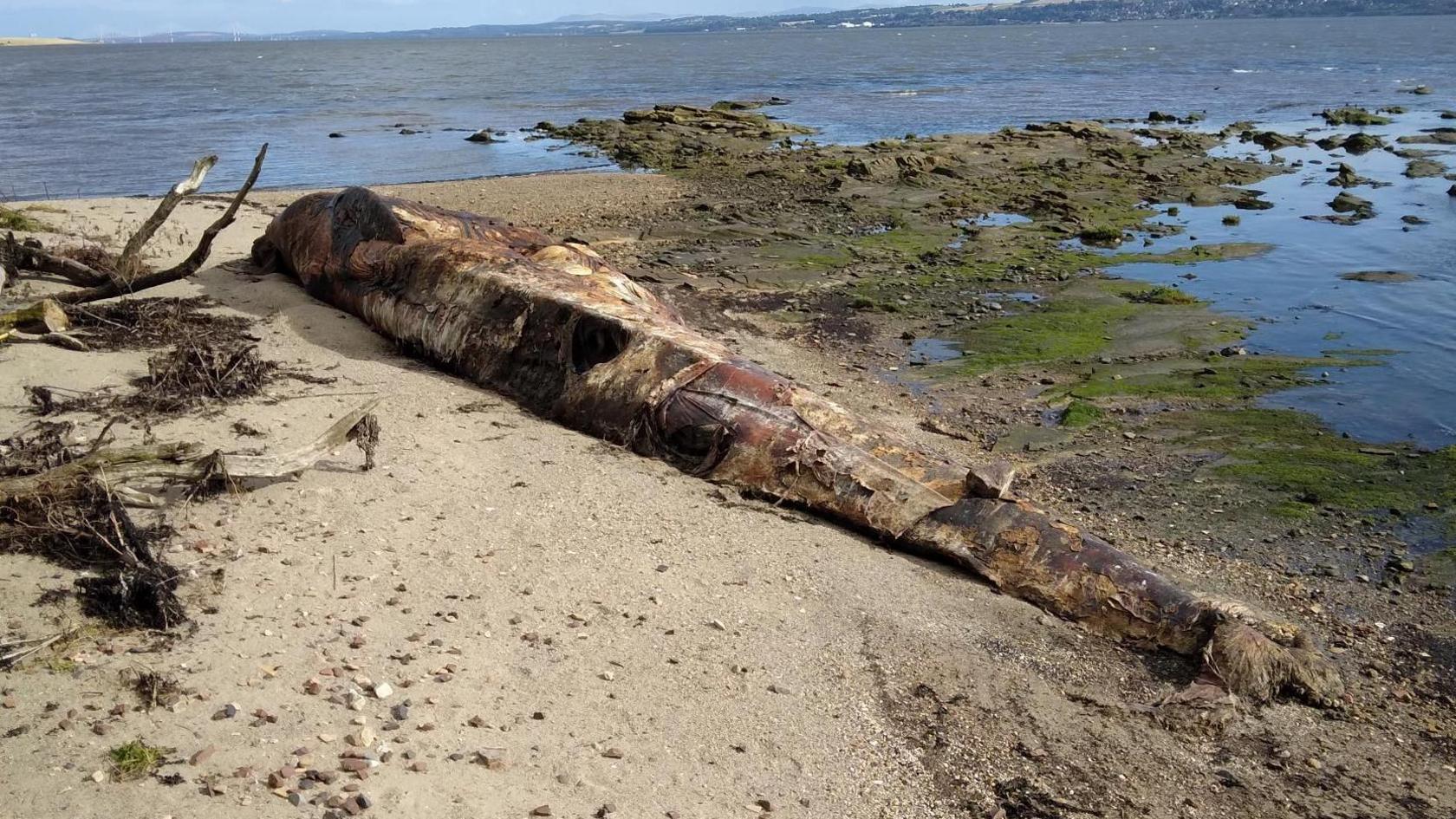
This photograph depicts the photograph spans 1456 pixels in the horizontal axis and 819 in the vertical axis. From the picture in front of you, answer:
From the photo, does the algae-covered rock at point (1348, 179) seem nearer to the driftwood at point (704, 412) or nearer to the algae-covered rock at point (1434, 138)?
the algae-covered rock at point (1434, 138)

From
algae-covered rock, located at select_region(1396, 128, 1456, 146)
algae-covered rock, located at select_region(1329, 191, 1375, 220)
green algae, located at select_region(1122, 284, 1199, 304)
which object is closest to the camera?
green algae, located at select_region(1122, 284, 1199, 304)

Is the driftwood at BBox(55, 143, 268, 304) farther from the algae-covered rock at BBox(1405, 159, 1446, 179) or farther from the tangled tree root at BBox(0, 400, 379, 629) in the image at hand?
the algae-covered rock at BBox(1405, 159, 1446, 179)

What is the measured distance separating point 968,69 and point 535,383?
71264 mm

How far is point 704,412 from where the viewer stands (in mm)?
8570

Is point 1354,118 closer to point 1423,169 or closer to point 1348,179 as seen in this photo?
point 1423,169

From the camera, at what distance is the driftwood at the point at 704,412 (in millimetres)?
6926

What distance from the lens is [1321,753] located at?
5.88m

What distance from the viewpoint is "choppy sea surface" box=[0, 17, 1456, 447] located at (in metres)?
14.1

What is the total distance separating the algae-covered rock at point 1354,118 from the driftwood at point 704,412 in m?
32.8

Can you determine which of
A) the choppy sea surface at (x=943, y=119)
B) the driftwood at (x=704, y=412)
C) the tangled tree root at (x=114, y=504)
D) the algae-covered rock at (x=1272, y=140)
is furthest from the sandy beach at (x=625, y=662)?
the algae-covered rock at (x=1272, y=140)

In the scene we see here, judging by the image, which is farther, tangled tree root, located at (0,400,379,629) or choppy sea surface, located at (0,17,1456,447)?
choppy sea surface, located at (0,17,1456,447)

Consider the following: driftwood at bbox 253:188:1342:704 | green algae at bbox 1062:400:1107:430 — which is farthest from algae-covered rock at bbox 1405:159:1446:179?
driftwood at bbox 253:188:1342:704

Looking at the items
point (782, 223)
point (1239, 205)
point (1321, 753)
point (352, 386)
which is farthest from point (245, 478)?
point (1239, 205)

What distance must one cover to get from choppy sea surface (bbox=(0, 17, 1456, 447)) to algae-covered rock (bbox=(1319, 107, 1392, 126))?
2.66ft
